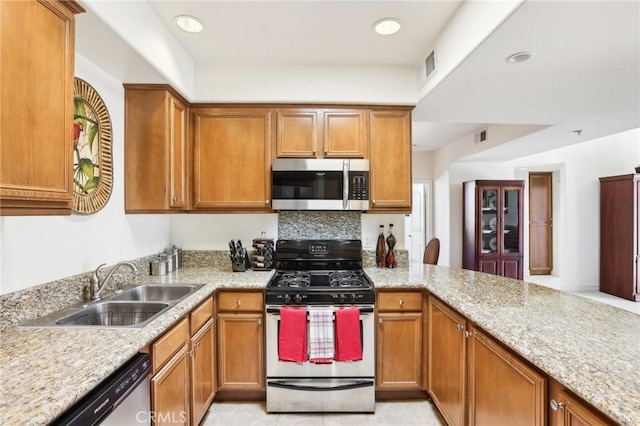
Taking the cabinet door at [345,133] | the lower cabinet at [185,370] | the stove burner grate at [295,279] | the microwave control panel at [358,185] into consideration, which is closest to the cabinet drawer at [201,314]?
the lower cabinet at [185,370]

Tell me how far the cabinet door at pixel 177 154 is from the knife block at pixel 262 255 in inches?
27.4

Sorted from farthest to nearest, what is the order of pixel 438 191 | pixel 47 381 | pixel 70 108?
pixel 438 191 → pixel 70 108 → pixel 47 381

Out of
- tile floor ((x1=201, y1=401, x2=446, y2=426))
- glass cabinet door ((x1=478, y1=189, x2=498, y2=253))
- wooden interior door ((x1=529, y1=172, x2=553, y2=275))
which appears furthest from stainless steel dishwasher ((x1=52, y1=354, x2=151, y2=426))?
wooden interior door ((x1=529, y1=172, x2=553, y2=275))

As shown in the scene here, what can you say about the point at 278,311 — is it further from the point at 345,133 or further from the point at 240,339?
the point at 345,133

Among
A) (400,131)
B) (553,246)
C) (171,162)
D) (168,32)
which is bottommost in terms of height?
(553,246)

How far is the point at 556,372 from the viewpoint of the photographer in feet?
3.27

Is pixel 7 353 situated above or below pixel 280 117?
below

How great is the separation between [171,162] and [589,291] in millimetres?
6889

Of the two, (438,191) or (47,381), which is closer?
(47,381)

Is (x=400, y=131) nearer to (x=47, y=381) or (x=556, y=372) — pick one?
(x=556, y=372)

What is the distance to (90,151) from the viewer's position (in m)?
1.88

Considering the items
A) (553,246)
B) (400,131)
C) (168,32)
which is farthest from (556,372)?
(553,246)

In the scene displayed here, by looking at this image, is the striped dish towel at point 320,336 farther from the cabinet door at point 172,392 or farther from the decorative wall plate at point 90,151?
the decorative wall plate at point 90,151

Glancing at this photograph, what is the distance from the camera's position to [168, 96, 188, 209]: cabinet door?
2264 mm
